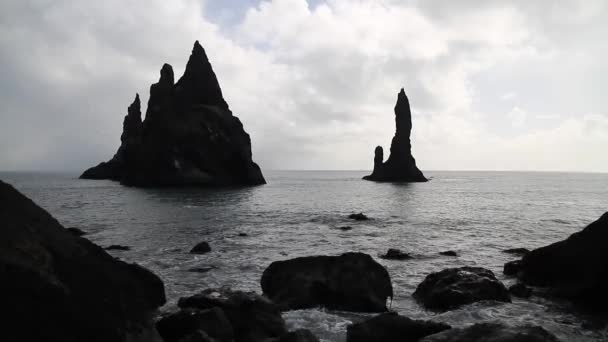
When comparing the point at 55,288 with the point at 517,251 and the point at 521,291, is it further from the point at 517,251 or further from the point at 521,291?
the point at 517,251

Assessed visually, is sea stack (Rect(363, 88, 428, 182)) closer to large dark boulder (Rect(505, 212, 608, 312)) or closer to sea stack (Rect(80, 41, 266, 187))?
sea stack (Rect(80, 41, 266, 187))

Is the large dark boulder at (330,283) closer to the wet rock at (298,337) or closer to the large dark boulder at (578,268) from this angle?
the wet rock at (298,337)

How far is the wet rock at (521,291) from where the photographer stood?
12.3m

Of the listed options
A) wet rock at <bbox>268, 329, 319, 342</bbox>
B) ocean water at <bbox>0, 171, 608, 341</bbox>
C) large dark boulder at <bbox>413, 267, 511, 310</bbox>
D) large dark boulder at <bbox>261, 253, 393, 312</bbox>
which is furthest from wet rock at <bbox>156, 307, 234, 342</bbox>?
large dark boulder at <bbox>413, 267, 511, 310</bbox>

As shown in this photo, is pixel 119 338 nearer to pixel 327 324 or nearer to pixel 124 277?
pixel 124 277

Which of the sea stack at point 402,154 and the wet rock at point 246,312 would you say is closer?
the wet rock at point 246,312

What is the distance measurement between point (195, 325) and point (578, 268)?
12.3 metres

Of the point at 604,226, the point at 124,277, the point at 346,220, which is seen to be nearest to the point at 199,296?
the point at 124,277

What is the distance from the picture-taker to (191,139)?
288 ft

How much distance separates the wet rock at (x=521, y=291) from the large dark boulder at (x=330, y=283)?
4.51m

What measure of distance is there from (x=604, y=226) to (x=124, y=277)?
1448cm

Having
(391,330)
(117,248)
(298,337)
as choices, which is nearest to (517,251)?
(391,330)

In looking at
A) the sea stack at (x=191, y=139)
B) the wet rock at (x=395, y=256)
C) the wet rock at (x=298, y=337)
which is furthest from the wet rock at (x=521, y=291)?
the sea stack at (x=191, y=139)

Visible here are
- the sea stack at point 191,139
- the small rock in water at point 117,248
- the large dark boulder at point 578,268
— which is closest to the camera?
the large dark boulder at point 578,268
